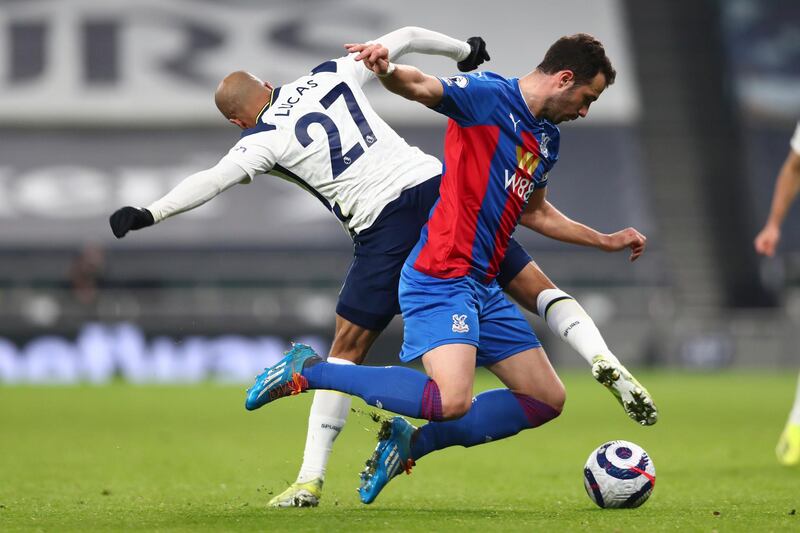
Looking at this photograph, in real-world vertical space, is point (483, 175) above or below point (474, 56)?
below

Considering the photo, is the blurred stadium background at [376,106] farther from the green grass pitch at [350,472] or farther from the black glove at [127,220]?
the black glove at [127,220]

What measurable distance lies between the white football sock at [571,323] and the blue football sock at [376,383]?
28.8 inches

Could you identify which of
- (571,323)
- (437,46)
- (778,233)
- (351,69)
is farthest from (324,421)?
(778,233)

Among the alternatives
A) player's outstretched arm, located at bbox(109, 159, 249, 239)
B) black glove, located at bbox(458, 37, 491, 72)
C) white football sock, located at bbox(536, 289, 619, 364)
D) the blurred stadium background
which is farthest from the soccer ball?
the blurred stadium background

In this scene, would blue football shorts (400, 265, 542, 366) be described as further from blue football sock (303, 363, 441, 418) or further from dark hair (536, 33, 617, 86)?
dark hair (536, 33, 617, 86)

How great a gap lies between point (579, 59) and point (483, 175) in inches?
23.2

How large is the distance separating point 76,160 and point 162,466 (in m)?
19.2

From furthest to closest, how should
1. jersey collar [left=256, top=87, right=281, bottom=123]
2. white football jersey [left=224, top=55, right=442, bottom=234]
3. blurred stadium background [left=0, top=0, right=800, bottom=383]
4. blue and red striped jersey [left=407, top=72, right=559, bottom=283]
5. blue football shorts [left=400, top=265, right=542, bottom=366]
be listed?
blurred stadium background [left=0, top=0, right=800, bottom=383], jersey collar [left=256, top=87, right=281, bottom=123], white football jersey [left=224, top=55, right=442, bottom=234], blue football shorts [left=400, top=265, right=542, bottom=366], blue and red striped jersey [left=407, top=72, right=559, bottom=283]

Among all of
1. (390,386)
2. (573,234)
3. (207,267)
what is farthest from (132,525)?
(207,267)

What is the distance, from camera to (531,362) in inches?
221

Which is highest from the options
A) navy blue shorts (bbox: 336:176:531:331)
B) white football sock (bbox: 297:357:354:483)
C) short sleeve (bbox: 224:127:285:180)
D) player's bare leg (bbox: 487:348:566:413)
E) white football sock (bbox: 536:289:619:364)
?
short sleeve (bbox: 224:127:285:180)

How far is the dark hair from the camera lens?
5145mm

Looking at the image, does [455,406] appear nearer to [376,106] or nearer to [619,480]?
[619,480]

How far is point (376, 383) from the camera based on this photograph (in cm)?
529
